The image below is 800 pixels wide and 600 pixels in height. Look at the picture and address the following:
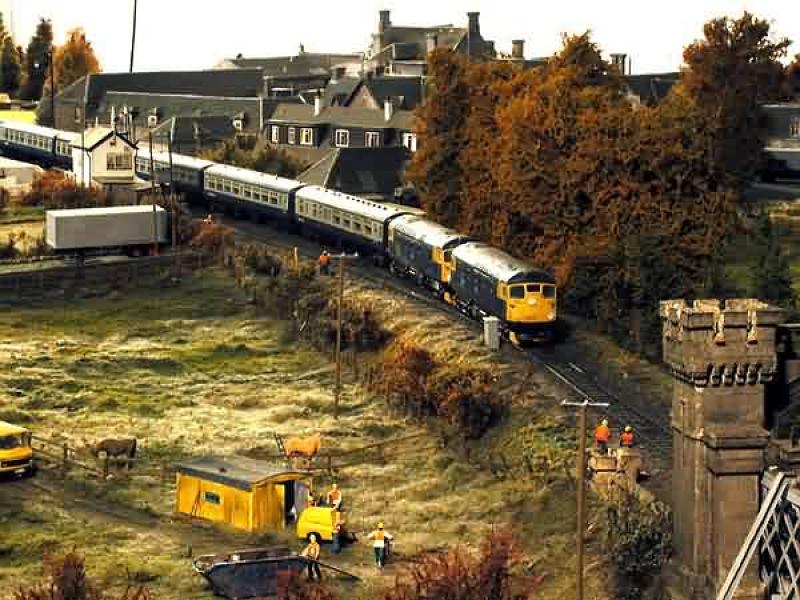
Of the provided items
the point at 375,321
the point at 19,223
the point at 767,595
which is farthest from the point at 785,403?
the point at 19,223

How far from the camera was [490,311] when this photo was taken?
202 feet

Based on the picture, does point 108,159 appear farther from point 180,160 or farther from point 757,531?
point 757,531

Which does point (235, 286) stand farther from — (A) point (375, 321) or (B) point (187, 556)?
(B) point (187, 556)

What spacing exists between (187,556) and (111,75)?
97.5m

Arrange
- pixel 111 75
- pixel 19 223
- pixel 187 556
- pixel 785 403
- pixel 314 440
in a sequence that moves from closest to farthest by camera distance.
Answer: pixel 785 403, pixel 187 556, pixel 314 440, pixel 19 223, pixel 111 75

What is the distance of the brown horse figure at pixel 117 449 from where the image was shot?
5419 centimetres

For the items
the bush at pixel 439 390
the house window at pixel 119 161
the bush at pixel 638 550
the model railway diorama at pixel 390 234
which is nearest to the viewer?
the bush at pixel 638 550

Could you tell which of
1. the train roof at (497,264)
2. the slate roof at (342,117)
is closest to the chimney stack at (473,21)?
the slate roof at (342,117)

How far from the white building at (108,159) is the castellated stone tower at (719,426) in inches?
2668

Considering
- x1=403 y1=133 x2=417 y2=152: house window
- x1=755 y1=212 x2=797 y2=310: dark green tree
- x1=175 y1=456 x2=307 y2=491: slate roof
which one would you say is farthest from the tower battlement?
x1=403 y1=133 x2=417 y2=152: house window

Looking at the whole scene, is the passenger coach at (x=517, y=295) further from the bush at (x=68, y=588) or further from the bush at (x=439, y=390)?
the bush at (x=68, y=588)

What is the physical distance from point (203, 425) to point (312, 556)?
17.1 m

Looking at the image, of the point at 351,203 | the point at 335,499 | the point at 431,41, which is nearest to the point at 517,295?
the point at 335,499

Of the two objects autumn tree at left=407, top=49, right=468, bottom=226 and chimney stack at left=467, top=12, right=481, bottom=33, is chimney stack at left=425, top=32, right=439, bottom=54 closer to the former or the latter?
chimney stack at left=467, top=12, right=481, bottom=33
